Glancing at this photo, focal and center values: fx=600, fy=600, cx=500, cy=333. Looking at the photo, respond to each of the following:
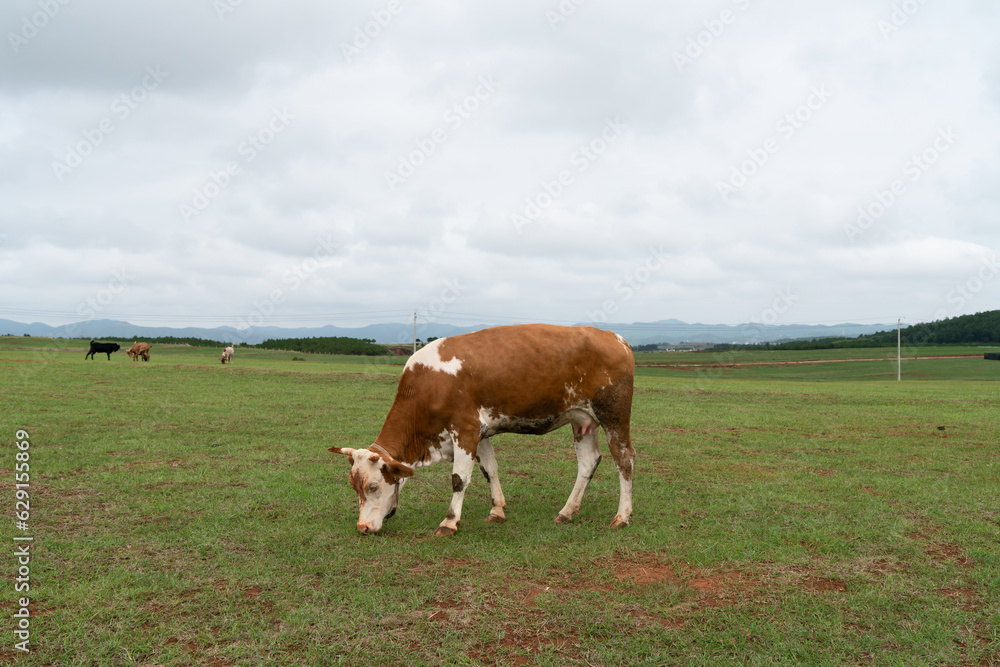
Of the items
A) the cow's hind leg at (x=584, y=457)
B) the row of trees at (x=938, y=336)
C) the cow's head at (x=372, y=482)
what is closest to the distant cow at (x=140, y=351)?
the cow's head at (x=372, y=482)

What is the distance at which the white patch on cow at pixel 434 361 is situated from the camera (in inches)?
332

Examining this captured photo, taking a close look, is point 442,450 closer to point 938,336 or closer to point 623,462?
point 623,462

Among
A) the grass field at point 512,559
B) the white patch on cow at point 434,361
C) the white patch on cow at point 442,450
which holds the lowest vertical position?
the grass field at point 512,559

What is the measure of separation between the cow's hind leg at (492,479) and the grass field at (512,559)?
0.92 ft

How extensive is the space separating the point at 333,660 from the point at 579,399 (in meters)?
4.96

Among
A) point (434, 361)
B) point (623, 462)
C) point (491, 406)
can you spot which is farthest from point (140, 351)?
point (623, 462)

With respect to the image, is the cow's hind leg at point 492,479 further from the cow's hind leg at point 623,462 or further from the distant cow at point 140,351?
the distant cow at point 140,351

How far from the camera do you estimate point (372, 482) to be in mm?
7793

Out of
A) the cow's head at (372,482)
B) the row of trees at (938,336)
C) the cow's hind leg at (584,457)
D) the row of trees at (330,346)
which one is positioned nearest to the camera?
the cow's head at (372,482)

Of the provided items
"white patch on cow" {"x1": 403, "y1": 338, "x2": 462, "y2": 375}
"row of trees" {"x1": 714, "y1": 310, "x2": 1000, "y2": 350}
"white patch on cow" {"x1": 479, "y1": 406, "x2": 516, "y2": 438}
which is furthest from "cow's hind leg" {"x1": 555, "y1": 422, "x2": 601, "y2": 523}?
"row of trees" {"x1": 714, "y1": 310, "x2": 1000, "y2": 350}

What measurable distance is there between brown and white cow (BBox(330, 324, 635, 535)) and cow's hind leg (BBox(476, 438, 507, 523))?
0.6 inches

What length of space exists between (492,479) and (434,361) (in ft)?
6.55

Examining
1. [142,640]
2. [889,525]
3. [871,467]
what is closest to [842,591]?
[889,525]

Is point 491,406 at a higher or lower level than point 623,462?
higher
